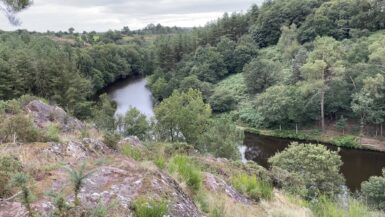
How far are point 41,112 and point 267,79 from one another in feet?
136

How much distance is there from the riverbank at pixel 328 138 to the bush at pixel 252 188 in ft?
115

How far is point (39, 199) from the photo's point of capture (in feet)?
16.4

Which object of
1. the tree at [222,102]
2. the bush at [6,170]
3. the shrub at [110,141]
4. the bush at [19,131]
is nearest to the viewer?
the bush at [6,170]

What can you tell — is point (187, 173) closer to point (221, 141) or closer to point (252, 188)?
point (252, 188)

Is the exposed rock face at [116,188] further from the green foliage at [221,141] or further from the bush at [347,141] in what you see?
the bush at [347,141]

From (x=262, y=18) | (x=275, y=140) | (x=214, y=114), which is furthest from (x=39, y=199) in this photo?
(x=262, y=18)

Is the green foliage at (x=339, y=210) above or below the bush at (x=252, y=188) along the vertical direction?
above

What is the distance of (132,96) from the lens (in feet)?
229

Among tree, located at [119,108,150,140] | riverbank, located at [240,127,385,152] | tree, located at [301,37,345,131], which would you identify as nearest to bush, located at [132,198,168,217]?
tree, located at [119,108,150,140]

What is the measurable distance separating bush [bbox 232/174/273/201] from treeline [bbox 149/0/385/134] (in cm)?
3646

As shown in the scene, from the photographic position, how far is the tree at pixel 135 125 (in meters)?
34.7

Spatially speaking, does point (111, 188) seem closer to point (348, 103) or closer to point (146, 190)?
point (146, 190)

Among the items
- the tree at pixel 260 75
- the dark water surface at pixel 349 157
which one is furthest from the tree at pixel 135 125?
the tree at pixel 260 75

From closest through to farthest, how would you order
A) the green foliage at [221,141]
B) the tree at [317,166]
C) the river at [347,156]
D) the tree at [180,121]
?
the tree at [317,166], the green foliage at [221,141], the river at [347,156], the tree at [180,121]
